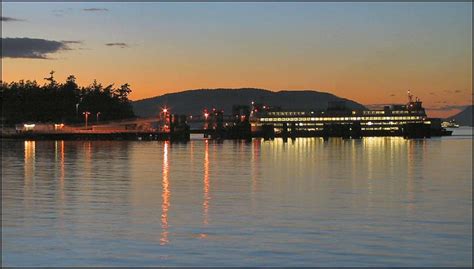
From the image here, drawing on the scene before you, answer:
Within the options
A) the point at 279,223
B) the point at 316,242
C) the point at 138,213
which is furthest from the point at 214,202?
the point at 316,242

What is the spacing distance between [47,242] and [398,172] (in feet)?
118

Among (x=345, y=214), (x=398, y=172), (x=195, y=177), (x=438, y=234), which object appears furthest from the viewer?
(x=398, y=172)

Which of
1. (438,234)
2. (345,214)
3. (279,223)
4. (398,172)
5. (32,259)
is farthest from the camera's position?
(398,172)

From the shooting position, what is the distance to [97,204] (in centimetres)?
3262

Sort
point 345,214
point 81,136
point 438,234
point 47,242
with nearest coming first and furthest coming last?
point 47,242 < point 438,234 < point 345,214 < point 81,136

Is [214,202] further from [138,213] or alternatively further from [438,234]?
[438,234]

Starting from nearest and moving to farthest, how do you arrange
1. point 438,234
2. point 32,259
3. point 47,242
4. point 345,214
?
1. point 32,259
2. point 47,242
3. point 438,234
4. point 345,214

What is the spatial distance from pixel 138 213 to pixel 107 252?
27.5ft

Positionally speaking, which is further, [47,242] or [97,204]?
[97,204]

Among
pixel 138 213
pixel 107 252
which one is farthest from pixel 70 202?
pixel 107 252

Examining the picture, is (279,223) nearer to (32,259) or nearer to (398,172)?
(32,259)

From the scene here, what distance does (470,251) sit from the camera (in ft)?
70.9

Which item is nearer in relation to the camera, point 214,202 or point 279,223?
point 279,223

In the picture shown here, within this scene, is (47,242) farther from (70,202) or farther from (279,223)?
(70,202)
